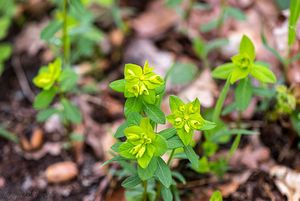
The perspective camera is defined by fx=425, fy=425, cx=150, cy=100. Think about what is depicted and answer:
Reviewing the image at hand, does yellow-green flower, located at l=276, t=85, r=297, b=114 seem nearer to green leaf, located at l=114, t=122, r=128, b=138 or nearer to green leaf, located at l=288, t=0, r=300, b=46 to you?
green leaf, located at l=288, t=0, r=300, b=46

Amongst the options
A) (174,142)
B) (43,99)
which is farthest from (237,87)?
(43,99)

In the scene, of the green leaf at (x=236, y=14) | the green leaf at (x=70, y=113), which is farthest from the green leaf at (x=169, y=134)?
the green leaf at (x=236, y=14)

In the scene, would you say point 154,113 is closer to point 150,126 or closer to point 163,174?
point 150,126

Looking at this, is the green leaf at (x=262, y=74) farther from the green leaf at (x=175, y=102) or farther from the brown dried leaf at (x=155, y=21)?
the brown dried leaf at (x=155, y=21)

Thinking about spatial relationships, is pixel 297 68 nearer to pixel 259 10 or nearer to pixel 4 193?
pixel 259 10

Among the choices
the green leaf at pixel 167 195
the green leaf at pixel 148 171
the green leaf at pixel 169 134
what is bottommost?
the green leaf at pixel 167 195

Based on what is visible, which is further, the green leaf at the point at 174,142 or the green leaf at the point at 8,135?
the green leaf at the point at 8,135

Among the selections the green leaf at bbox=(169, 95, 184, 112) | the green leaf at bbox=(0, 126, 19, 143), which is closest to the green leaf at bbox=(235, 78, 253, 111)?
the green leaf at bbox=(169, 95, 184, 112)
